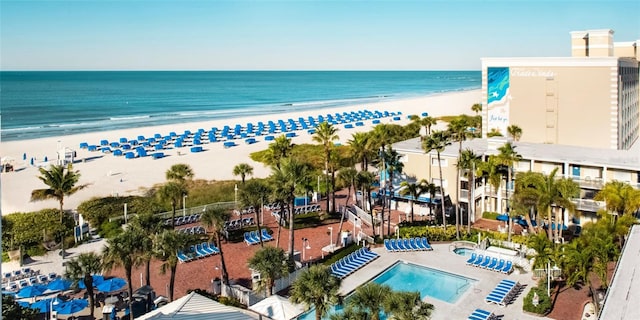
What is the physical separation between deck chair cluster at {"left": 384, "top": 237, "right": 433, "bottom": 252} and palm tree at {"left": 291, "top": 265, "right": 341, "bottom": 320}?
1162 centimetres

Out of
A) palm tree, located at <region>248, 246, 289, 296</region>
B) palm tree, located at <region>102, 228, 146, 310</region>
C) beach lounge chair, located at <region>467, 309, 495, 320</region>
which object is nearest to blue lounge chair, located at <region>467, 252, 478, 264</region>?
beach lounge chair, located at <region>467, 309, 495, 320</region>

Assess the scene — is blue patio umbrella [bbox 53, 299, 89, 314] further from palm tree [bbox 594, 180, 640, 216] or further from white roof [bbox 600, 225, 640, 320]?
palm tree [bbox 594, 180, 640, 216]

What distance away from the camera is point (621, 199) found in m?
24.7

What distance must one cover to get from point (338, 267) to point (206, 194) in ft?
61.7

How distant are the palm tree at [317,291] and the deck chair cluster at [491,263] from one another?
1132cm

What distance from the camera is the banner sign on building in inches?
1592

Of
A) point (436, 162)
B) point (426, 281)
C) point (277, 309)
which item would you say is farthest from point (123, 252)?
point (436, 162)

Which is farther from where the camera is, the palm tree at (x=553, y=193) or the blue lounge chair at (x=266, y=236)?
the blue lounge chair at (x=266, y=236)

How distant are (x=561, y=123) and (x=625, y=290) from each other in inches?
1179

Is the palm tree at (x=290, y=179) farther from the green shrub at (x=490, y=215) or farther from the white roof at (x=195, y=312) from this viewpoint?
the green shrub at (x=490, y=215)

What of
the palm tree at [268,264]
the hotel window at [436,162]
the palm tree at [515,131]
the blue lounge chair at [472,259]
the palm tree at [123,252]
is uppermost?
the palm tree at [515,131]

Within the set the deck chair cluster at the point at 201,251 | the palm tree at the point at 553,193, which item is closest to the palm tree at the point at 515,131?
the palm tree at the point at 553,193

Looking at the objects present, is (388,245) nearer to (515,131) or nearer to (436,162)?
(436,162)

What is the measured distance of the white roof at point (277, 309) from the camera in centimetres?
1767
